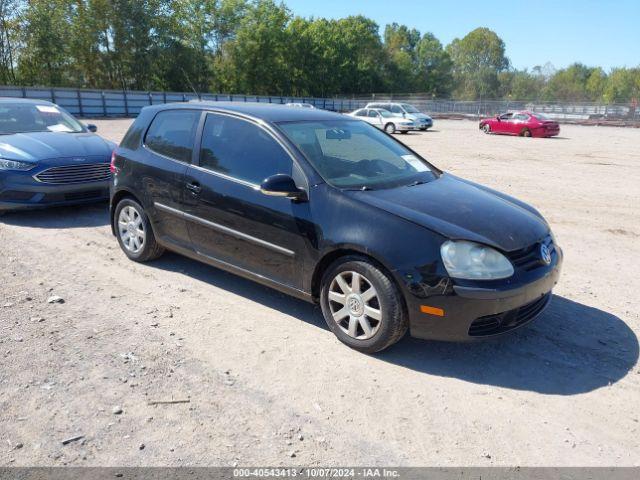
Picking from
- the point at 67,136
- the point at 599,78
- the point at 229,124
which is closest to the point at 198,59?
the point at 67,136

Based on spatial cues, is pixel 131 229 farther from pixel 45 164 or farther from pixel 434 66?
pixel 434 66

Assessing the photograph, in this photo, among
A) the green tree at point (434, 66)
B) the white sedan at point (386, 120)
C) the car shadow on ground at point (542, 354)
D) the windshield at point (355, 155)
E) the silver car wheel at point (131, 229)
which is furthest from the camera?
the green tree at point (434, 66)

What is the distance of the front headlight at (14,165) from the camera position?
23.0ft

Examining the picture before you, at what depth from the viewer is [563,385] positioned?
11.4 feet

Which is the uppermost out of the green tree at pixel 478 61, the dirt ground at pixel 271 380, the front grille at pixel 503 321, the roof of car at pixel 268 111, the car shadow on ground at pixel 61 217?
the green tree at pixel 478 61

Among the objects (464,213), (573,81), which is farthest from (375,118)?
(573,81)

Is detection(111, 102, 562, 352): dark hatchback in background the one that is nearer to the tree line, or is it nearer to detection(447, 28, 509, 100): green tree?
the tree line

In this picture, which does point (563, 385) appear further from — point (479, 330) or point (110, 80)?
point (110, 80)

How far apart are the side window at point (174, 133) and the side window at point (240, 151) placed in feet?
0.67

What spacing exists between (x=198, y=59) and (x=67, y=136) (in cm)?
5482

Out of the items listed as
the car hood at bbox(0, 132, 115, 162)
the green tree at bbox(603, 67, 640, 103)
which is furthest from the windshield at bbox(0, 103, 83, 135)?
the green tree at bbox(603, 67, 640, 103)

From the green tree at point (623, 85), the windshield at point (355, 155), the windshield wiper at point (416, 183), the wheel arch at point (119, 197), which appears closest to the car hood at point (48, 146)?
the wheel arch at point (119, 197)

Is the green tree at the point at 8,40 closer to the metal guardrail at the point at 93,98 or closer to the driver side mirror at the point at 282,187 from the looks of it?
the metal guardrail at the point at 93,98

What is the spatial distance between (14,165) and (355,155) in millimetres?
5032
